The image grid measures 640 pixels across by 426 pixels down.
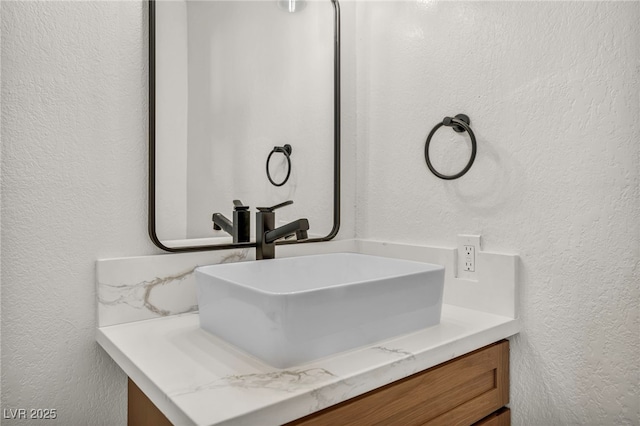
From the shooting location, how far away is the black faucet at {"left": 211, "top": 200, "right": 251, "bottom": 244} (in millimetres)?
1198

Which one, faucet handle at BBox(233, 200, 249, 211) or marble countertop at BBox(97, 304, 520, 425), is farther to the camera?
faucet handle at BBox(233, 200, 249, 211)

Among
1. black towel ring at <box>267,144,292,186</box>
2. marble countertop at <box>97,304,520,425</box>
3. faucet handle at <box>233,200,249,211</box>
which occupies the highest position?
black towel ring at <box>267,144,292,186</box>

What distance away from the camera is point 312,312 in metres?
0.75

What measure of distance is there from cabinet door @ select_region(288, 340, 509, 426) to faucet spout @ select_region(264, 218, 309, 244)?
1.46ft

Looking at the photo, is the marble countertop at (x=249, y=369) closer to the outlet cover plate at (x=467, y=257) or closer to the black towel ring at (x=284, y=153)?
the outlet cover plate at (x=467, y=257)

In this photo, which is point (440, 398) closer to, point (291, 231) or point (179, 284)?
point (291, 231)

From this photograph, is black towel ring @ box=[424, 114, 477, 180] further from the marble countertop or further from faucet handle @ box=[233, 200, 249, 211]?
faucet handle @ box=[233, 200, 249, 211]

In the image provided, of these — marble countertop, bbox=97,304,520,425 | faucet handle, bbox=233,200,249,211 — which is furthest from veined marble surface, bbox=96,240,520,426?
faucet handle, bbox=233,200,249,211

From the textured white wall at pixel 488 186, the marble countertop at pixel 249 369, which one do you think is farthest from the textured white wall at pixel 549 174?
the marble countertop at pixel 249 369

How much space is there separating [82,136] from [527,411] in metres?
1.27

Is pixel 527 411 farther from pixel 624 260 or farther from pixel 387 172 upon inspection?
pixel 387 172

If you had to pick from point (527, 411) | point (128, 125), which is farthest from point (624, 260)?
point (128, 125)

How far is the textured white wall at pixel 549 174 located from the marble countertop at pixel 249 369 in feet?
0.49

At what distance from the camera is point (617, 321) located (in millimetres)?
888
